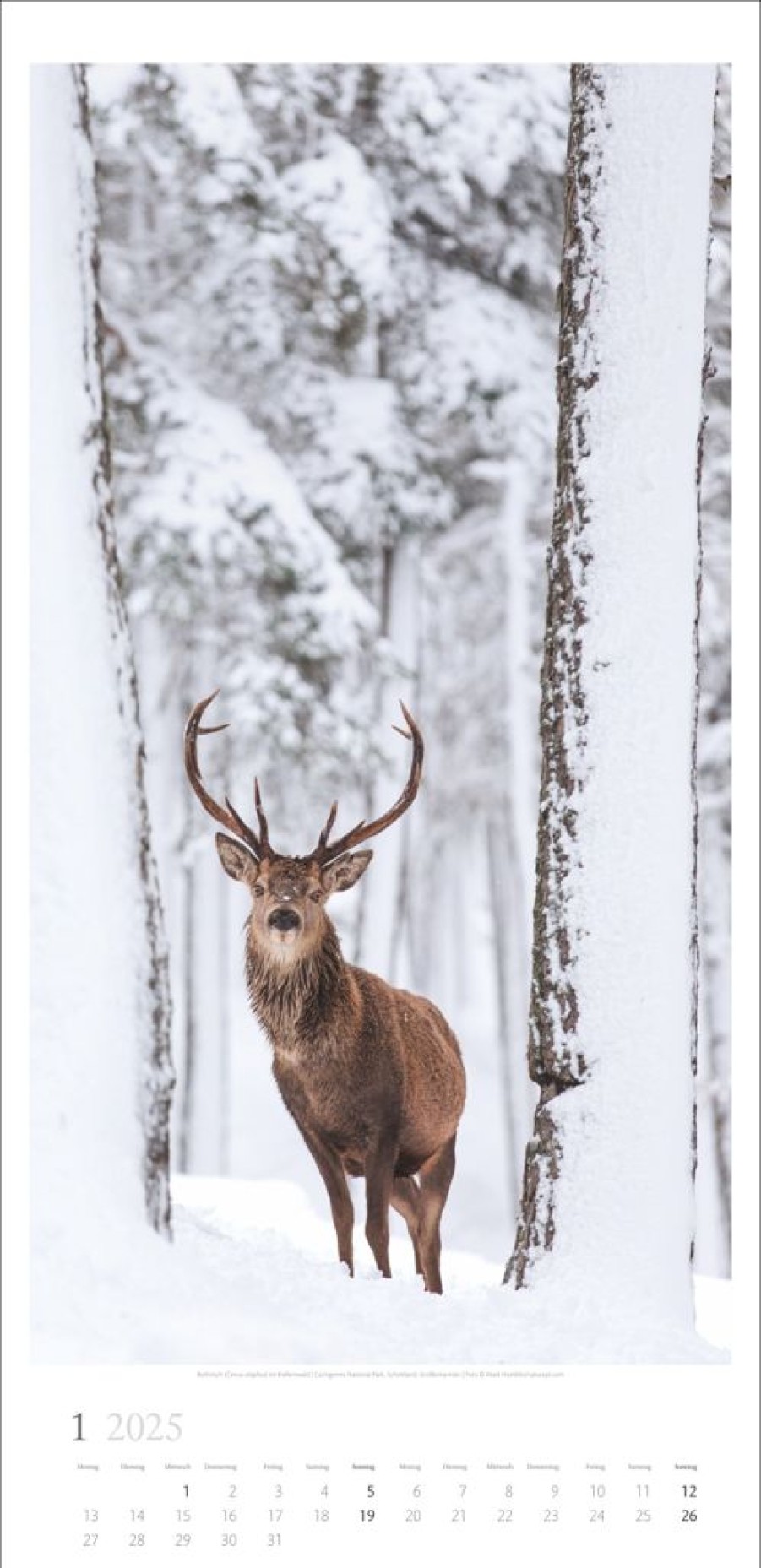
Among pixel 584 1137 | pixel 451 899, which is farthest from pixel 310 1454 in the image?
pixel 451 899

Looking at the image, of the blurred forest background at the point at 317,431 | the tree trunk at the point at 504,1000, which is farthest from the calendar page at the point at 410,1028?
the tree trunk at the point at 504,1000

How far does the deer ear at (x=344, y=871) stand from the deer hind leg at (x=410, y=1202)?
0.94m

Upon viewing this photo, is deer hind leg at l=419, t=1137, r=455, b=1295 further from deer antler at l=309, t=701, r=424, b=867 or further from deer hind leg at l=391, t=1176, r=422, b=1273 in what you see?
deer antler at l=309, t=701, r=424, b=867

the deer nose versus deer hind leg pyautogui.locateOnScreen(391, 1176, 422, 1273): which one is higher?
the deer nose

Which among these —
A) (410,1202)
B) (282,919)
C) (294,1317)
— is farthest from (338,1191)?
(282,919)

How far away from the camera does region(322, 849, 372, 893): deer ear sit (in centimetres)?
506

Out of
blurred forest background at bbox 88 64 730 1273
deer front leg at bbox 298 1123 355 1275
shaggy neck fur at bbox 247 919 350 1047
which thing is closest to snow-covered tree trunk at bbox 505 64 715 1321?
deer front leg at bbox 298 1123 355 1275

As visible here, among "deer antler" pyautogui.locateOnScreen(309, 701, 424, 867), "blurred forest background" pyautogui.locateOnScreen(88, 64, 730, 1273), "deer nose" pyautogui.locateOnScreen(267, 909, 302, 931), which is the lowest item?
"deer nose" pyautogui.locateOnScreen(267, 909, 302, 931)

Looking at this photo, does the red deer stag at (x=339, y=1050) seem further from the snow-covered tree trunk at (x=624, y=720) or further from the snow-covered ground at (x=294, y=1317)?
the snow-covered tree trunk at (x=624, y=720)

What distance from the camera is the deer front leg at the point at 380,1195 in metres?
4.95

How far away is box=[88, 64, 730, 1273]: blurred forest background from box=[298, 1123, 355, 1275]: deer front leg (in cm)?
262

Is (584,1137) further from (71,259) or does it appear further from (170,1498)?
(71,259)

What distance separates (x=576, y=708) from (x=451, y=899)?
1953 centimetres

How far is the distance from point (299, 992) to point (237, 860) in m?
0.44
